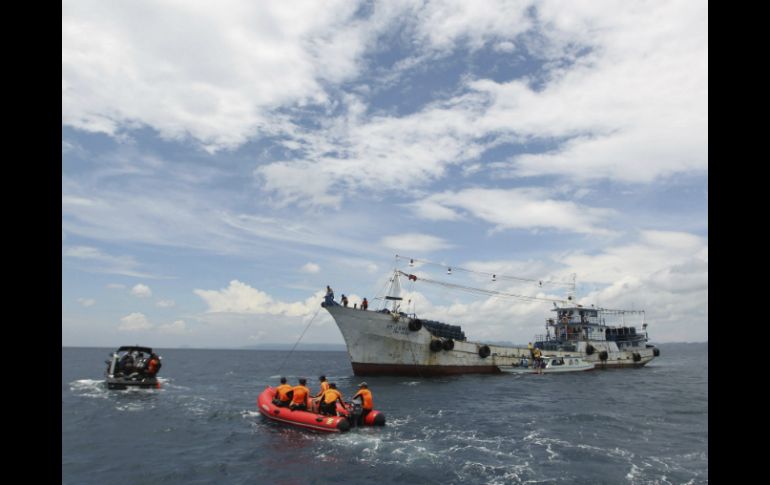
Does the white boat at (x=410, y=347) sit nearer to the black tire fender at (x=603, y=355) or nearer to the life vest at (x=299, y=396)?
A: the black tire fender at (x=603, y=355)

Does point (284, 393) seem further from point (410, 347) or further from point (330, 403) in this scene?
point (410, 347)

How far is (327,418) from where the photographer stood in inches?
896

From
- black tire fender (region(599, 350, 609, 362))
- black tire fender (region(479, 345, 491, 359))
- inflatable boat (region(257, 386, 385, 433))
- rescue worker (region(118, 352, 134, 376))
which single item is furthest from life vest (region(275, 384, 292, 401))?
black tire fender (region(599, 350, 609, 362))

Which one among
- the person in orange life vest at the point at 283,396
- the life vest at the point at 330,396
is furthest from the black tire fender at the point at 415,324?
the life vest at the point at 330,396

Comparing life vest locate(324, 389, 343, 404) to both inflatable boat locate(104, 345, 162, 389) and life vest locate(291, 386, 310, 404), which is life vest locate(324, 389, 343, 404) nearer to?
life vest locate(291, 386, 310, 404)

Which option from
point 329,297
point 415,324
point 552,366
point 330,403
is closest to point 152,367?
point 329,297

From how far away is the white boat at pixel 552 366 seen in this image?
5222 cm

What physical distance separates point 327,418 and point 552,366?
38653 mm

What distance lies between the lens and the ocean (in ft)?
57.8

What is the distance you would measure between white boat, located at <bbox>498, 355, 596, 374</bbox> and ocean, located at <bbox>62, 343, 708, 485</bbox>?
563 inches

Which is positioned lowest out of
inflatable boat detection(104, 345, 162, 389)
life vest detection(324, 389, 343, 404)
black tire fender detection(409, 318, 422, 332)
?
inflatable boat detection(104, 345, 162, 389)

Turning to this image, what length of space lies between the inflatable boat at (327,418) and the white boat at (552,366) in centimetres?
3195
